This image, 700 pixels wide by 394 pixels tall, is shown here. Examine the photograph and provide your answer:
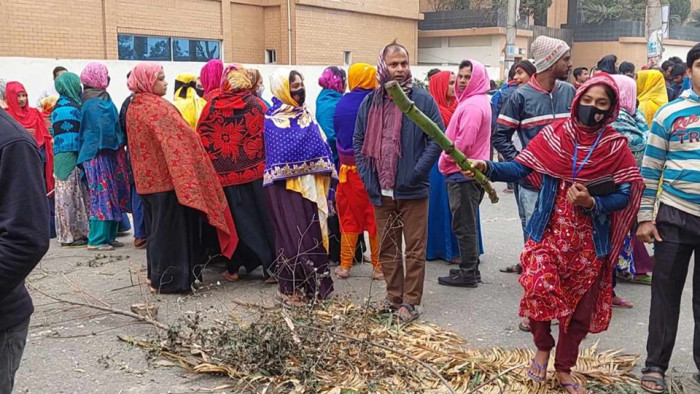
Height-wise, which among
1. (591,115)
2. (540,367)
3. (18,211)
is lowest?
(540,367)

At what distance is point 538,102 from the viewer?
209 inches

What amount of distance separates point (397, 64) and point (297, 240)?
5.54 feet

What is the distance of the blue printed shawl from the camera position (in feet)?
19.0

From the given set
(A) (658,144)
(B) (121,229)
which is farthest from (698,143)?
(B) (121,229)

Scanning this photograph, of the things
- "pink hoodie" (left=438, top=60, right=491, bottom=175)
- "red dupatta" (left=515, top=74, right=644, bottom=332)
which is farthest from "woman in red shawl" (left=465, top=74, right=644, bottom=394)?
"pink hoodie" (left=438, top=60, right=491, bottom=175)

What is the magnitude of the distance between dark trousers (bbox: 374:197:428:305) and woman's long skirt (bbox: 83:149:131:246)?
3.83m

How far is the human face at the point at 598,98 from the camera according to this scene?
3854mm

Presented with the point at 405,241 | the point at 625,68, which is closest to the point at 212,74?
the point at 405,241

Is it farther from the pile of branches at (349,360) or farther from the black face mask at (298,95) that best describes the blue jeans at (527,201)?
the black face mask at (298,95)

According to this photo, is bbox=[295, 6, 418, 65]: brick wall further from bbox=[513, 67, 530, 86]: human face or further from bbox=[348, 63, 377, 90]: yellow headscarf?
bbox=[348, 63, 377, 90]: yellow headscarf

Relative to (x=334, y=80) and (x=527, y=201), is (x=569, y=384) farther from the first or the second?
(x=334, y=80)

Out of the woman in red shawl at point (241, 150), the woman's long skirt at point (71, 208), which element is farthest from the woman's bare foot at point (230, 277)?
the woman's long skirt at point (71, 208)

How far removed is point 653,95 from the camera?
23.0ft

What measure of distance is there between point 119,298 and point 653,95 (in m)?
5.43
